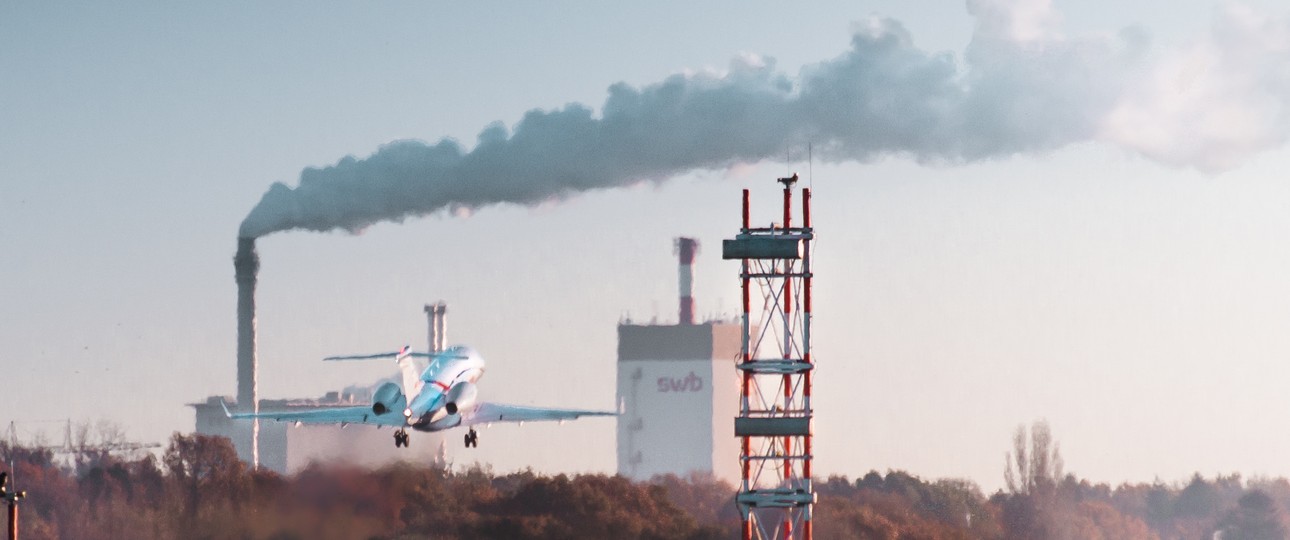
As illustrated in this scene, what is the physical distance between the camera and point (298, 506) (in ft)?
432

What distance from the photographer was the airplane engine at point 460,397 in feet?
440

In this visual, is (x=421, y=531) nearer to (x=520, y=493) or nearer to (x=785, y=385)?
(x=520, y=493)

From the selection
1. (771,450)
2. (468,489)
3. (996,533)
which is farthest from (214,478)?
(996,533)

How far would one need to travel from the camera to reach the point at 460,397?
135 m

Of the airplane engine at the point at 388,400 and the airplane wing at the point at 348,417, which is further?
the airplane wing at the point at 348,417

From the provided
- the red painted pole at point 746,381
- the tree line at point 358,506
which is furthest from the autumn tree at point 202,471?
the red painted pole at point 746,381

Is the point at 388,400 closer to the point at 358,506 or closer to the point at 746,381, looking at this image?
the point at 358,506

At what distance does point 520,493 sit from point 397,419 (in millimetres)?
19334

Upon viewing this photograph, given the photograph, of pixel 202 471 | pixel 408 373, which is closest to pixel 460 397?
pixel 408 373

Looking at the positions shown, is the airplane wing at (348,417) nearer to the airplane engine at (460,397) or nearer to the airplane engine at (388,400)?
the airplane engine at (388,400)

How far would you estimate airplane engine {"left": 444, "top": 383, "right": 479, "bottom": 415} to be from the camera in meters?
134

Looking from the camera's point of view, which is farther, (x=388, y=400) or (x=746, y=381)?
Result: (x=388, y=400)

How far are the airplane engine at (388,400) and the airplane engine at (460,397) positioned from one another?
13.8ft

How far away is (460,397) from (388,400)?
647 centimetres
